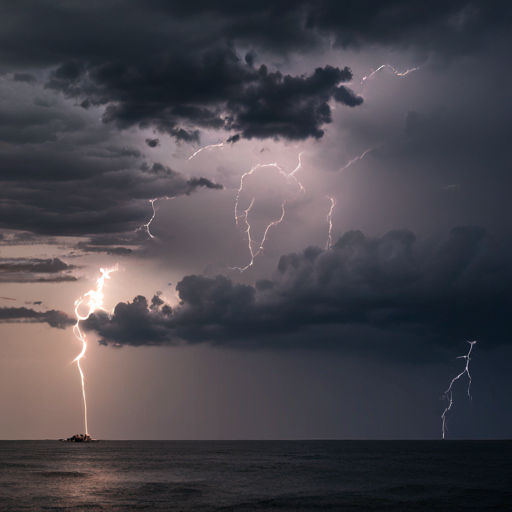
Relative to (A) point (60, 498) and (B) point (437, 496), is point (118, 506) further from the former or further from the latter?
(B) point (437, 496)

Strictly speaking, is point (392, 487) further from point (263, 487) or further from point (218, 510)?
point (218, 510)

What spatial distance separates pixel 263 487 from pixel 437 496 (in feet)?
78.2

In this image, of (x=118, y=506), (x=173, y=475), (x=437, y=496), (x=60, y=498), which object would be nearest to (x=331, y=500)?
(x=437, y=496)

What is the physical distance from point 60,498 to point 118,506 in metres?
10.9

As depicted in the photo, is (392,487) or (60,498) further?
(392,487)

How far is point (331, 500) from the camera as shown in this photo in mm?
67062

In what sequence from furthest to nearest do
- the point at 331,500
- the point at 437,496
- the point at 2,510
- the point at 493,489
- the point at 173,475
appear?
the point at 173,475
the point at 493,489
the point at 437,496
the point at 331,500
the point at 2,510

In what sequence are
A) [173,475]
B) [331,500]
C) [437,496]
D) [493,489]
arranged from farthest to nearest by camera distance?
[173,475]
[493,489]
[437,496]
[331,500]

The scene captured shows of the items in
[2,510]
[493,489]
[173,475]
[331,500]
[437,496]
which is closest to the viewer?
[2,510]

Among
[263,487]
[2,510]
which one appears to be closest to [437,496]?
[263,487]

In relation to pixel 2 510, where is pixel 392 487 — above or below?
below

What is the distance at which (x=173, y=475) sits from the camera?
337ft

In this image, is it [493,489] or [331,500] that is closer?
[331,500]

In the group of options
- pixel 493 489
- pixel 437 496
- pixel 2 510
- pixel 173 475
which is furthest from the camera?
pixel 173 475
